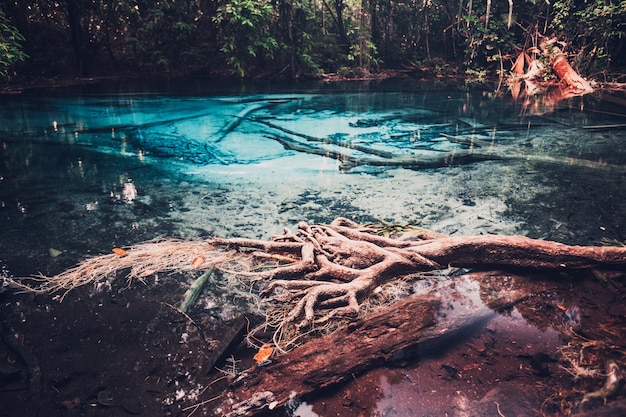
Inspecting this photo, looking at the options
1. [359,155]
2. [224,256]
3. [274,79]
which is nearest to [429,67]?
[274,79]

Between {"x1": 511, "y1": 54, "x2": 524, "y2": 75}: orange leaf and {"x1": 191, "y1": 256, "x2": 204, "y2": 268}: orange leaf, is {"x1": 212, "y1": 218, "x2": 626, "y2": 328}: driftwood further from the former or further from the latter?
{"x1": 511, "y1": 54, "x2": 524, "y2": 75}: orange leaf

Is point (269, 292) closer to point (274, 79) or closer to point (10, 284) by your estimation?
point (10, 284)

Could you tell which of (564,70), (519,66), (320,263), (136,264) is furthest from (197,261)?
(519,66)

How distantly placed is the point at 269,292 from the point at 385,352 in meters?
0.70

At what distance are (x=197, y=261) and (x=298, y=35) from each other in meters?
11.9

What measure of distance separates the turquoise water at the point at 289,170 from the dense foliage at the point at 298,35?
4.29 meters

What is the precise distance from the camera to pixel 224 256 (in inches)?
98.9

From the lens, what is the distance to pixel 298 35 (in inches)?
504

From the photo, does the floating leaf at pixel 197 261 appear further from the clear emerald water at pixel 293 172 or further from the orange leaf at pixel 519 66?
the orange leaf at pixel 519 66

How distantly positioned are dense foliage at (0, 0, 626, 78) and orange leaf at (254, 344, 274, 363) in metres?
10.8

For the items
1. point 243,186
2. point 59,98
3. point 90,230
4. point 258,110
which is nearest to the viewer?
point 90,230

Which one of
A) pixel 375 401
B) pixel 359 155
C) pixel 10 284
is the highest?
pixel 359 155

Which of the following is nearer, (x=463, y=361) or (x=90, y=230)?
(x=463, y=361)

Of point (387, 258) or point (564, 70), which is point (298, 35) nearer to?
point (564, 70)
